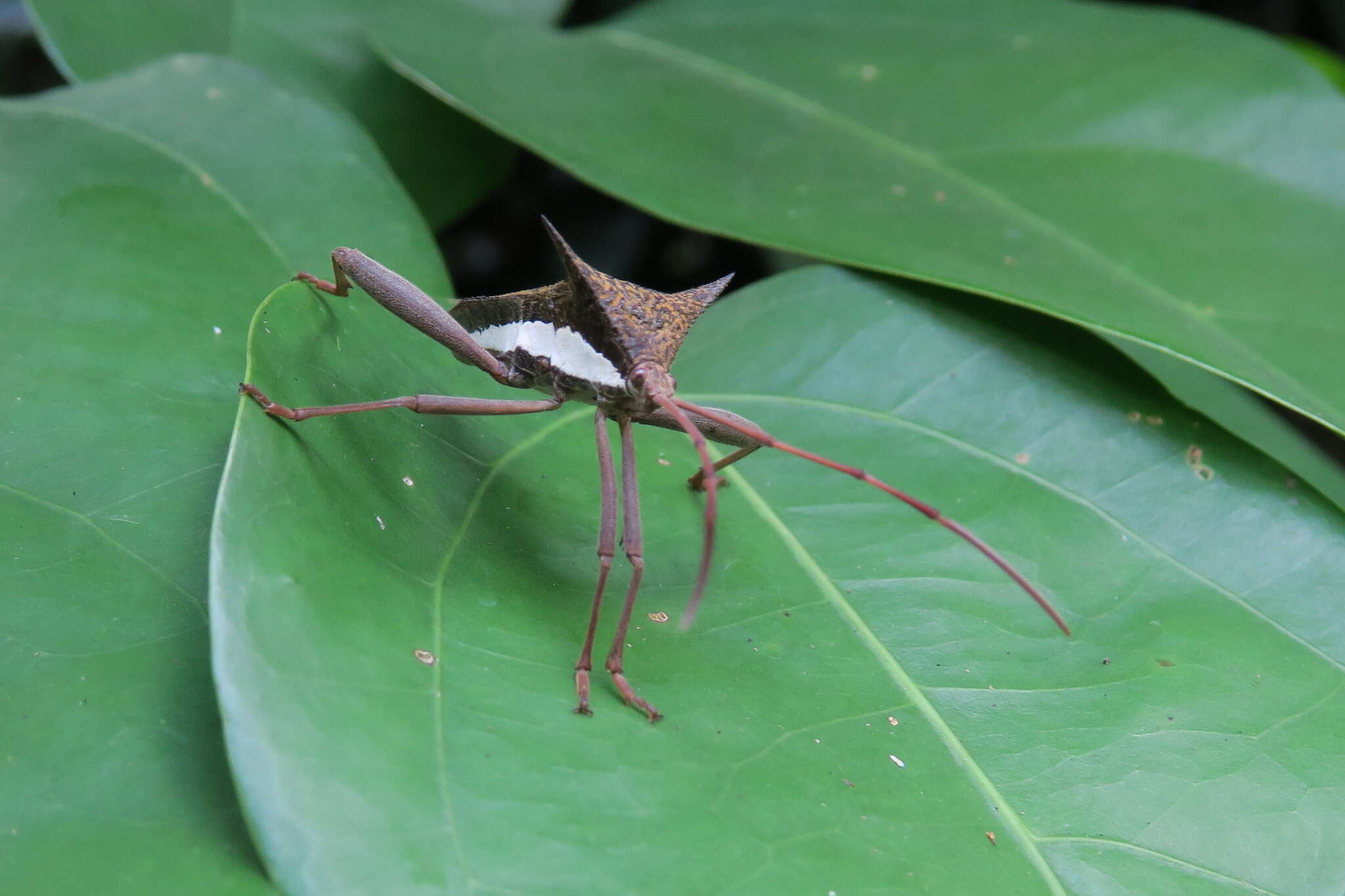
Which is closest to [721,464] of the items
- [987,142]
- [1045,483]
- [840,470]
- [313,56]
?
[840,470]

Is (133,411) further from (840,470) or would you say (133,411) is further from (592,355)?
(840,470)

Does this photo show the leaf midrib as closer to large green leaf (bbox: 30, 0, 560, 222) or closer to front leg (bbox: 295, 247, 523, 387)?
front leg (bbox: 295, 247, 523, 387)

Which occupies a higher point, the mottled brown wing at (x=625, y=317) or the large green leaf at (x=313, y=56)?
the mottled brown wing at (x=625, y=317)

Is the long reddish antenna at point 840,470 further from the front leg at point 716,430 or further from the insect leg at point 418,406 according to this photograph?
the insect leg at point 418,406

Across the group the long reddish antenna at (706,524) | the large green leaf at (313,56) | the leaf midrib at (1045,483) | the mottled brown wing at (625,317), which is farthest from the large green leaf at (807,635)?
the large green leaf at (313,56)

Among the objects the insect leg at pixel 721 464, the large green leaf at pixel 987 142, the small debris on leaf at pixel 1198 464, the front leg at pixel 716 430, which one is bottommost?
the insect leg at pixel 721 464

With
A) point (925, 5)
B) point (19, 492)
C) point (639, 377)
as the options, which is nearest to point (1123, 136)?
point (925, 5)
